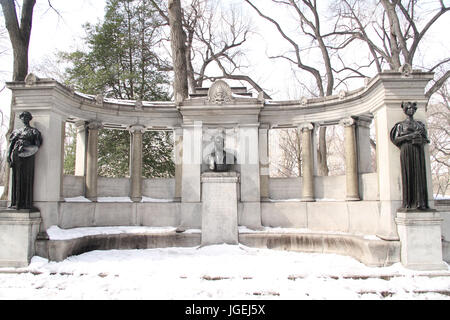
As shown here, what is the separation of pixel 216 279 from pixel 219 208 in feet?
12.0

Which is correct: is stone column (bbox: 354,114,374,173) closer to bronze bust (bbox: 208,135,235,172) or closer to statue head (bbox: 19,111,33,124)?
bronze bust (bbox: 208,135,235,172)

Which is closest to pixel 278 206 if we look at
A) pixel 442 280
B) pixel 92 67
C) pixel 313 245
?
pixel 313 245

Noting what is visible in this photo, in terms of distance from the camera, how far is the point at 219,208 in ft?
36.1

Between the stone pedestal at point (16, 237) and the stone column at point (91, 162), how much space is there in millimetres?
3125

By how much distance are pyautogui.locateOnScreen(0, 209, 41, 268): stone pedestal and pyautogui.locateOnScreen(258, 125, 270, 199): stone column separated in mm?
7312

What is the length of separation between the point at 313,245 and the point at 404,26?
643 inches

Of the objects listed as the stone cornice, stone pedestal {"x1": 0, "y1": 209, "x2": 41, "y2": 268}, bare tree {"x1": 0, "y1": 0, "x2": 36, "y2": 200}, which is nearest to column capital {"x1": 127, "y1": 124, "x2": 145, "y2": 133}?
the stone cornice

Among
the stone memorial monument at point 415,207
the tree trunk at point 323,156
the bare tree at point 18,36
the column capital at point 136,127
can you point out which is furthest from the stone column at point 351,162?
the bare tree at point 18,36

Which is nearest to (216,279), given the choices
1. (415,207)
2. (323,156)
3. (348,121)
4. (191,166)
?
(191,166)

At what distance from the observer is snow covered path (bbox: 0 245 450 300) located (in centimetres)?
651

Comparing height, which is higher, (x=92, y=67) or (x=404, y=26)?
(x=404, y=26)

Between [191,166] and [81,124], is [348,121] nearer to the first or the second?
[191,166]

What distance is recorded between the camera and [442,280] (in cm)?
743
